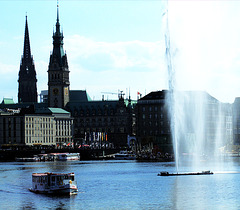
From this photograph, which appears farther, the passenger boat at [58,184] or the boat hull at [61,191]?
the passenger boat at [58,184]

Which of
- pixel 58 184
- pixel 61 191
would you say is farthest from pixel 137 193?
pixel 58 184

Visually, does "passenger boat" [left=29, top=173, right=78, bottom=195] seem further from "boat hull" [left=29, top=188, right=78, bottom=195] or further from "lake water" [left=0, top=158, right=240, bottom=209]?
"lake water" [left=0, top=158, right=240, bottom=209]

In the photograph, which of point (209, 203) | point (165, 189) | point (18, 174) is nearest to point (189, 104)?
point (18, 174)

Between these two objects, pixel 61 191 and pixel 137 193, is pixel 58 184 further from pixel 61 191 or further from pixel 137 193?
pixel 137 193

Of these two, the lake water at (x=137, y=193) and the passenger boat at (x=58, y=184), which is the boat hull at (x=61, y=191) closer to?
the passenger boat at (x=58, y=184)

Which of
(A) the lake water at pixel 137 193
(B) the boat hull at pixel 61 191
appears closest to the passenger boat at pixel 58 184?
(B) the boat hull at pixel 61 191

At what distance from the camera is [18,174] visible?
477ft

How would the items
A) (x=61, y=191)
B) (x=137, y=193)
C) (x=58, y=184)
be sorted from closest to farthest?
(x=61, y=191)
(x=58, y=184)
(x=137, y=193)

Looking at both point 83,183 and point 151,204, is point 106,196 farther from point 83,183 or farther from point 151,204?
point 83,183

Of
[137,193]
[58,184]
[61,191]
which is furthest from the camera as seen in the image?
[137,193]

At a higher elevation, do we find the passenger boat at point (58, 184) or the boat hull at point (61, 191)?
the passenger boat at point (58, 184)

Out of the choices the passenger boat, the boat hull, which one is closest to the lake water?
the boat hull

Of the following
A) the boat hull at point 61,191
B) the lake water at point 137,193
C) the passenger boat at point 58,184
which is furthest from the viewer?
the passenger boat at point 58,184

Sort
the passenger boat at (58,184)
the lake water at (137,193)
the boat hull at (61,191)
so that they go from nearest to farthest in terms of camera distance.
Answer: the lake water at (137,193), the boat hull at (61,191), the passenger boat at (58,184)
